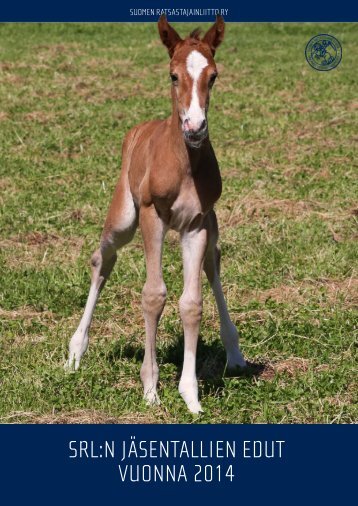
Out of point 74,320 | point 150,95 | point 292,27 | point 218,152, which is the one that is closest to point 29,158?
point 218,152

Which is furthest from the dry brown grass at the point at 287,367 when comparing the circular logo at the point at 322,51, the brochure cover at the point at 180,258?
the circular logo at the point at 322,51

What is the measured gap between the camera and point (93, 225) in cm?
985

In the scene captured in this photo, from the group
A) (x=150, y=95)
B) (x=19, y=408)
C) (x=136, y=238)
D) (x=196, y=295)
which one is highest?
(x=150, y=95)

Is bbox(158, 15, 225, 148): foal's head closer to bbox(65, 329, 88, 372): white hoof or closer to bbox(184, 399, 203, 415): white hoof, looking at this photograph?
bbox(184, 399, 203, 415): white hoof

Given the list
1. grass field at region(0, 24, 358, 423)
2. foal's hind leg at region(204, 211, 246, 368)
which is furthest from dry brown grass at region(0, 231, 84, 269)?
foal's hind leg at region(204, 211, 246, 368)

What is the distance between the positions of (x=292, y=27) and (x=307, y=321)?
675 inches

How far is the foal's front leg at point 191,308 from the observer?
5.81 meters

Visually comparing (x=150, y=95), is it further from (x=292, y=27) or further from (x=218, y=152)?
(x=292, y=27)

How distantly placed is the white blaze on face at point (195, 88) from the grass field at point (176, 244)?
1841 millimetres

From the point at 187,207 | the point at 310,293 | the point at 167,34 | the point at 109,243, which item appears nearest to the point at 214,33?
the point at 167,34

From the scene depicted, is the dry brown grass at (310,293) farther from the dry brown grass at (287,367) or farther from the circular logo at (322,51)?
the circular logo at (322,51)

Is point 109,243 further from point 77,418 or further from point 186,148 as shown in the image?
point 77,418

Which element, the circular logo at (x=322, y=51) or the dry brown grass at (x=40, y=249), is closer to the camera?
the dry brown grass at (x=40, y=249)

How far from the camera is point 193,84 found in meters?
5.33
